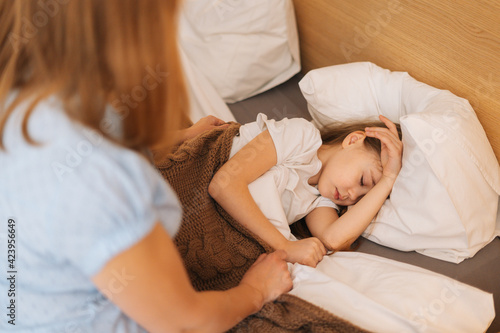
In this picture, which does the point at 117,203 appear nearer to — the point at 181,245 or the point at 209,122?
the point at 181,245

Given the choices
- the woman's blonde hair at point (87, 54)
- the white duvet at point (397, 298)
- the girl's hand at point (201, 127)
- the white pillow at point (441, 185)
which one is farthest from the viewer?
the girl's hand at point (201, 127)

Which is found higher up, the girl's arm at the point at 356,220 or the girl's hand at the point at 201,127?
the girl's hand at the point at 201,127

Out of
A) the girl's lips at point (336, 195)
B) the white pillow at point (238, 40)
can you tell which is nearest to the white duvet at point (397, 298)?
the girl's lips at point (336, 195)

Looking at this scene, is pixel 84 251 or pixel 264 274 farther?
pixel 264 274

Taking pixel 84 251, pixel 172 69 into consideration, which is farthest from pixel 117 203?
pixel 172 69

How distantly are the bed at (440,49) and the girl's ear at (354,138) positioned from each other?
8.8 inches

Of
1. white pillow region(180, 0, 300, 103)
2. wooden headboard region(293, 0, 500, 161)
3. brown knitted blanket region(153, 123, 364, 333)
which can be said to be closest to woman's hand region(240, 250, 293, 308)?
brown knitted blanket region(153, 123, 364, 333)

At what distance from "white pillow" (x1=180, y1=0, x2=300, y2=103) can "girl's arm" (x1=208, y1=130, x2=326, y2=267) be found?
492 mm

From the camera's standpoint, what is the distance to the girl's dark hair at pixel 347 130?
119 cm

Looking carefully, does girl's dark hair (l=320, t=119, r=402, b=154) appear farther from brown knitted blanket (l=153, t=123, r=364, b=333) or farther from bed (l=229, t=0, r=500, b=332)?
brown knitted blanket (l=153, t=123, r=364, b=333)

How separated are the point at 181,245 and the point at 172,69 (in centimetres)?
52

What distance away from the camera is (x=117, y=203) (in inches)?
21.0

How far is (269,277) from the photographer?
93 cm

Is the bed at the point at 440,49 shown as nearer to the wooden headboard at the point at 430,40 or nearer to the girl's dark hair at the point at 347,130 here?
the wooden headboard at the point at 430,40
